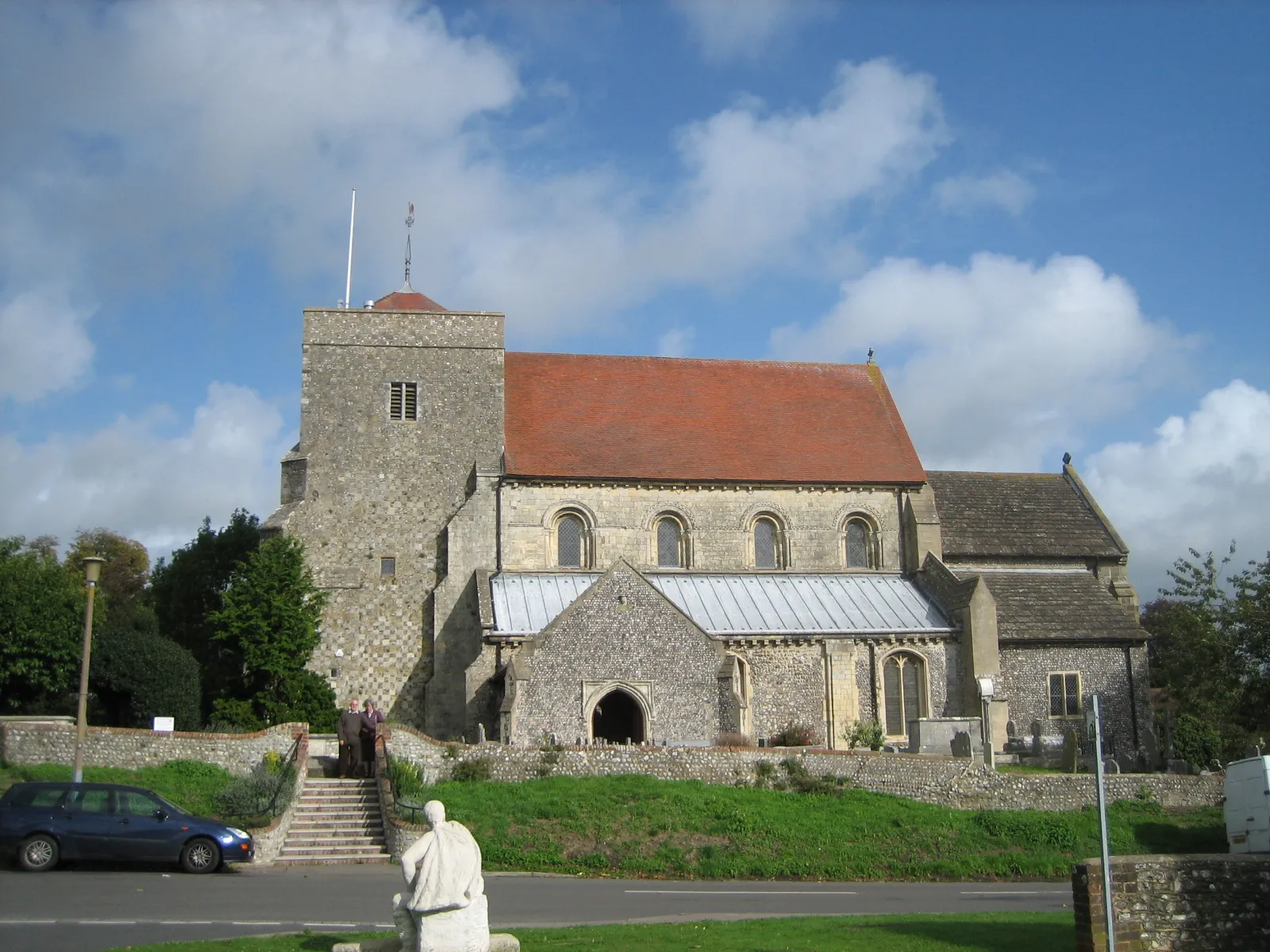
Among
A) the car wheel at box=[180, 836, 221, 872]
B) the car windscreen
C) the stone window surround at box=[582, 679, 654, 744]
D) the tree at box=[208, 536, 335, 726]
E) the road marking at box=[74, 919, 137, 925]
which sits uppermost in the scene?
the tree at box=[208, 536, 335, 726]

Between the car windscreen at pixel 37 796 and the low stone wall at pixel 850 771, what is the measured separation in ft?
24.2

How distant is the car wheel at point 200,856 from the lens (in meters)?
18.5

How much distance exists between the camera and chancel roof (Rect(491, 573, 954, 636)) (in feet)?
106

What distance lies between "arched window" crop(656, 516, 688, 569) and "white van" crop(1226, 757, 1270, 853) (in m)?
17.6

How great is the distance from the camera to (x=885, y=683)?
109 ft

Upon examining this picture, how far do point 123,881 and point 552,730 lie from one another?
1230cm

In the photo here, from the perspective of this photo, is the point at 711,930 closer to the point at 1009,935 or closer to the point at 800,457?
the point at 1009,935

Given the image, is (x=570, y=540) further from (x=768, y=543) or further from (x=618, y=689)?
(x=618, y=689)

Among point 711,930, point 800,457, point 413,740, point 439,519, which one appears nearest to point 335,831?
point 413,740

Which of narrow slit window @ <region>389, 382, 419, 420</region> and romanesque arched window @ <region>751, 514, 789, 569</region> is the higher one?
narrow slit window @ <region>389, 382, 419, 420</region>

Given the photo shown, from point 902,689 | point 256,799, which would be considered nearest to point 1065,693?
point 902,689

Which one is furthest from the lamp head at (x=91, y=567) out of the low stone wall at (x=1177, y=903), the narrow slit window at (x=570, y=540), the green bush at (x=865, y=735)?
the green bush at (x=865, y=735)

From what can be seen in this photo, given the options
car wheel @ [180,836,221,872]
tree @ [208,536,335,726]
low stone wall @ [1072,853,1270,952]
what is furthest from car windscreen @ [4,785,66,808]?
low stone wall @ [1072,853,1270,952]

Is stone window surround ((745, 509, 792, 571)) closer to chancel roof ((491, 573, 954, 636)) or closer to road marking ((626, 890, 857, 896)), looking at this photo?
chancel roof ((491, 573, 954, 636))
